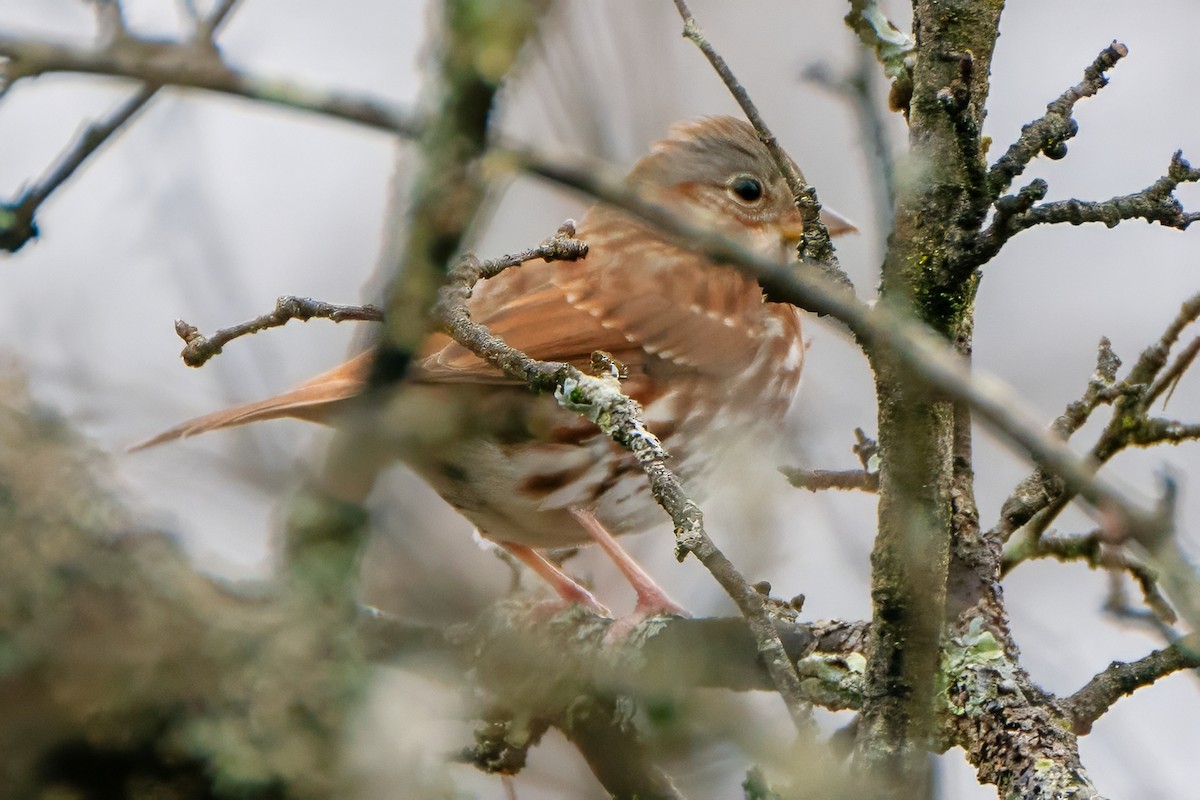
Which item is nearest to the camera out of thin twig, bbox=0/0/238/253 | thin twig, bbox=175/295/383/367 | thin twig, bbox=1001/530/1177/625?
thin twig, bbox=0/0/238/253

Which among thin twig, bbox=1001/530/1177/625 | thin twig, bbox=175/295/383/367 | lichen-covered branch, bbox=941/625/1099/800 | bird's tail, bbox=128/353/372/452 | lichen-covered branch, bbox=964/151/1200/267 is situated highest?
bird's tail, bbox=128/353/372/452

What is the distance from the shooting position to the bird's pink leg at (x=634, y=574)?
3596mm

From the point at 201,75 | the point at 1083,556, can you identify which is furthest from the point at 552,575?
the point at 201,75

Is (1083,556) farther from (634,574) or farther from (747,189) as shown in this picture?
(747,189)

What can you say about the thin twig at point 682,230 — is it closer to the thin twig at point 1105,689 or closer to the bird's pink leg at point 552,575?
the thin twig at point 1105,689

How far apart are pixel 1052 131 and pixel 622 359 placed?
7.45 ft

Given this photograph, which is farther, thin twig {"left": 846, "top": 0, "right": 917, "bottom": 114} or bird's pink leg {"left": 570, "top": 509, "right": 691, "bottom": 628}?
bird's pink leg {"left": 570, "top": 509, "right": 691, "bottom": 628}

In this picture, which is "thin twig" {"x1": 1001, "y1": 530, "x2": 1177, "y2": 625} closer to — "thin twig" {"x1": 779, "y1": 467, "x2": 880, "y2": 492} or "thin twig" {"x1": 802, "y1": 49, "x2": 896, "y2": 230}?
"thin twig" {"x1": 779, "y1": 467, "x2": 880, "y2": 492}

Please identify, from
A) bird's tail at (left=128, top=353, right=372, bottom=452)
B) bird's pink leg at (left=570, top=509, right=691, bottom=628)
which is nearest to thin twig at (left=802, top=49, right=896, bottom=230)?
bird's tail at (left=128, top=353, right=372, bottom=452)

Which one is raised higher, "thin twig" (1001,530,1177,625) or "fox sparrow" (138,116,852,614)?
"fox sparrow" (138,116,852,614)

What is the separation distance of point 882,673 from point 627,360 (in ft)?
7.52

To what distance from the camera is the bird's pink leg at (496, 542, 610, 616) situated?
404 centimetres

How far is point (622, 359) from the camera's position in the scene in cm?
399

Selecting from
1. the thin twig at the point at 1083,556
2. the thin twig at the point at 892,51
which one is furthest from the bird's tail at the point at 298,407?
the thin twig at the point at 1083,556
